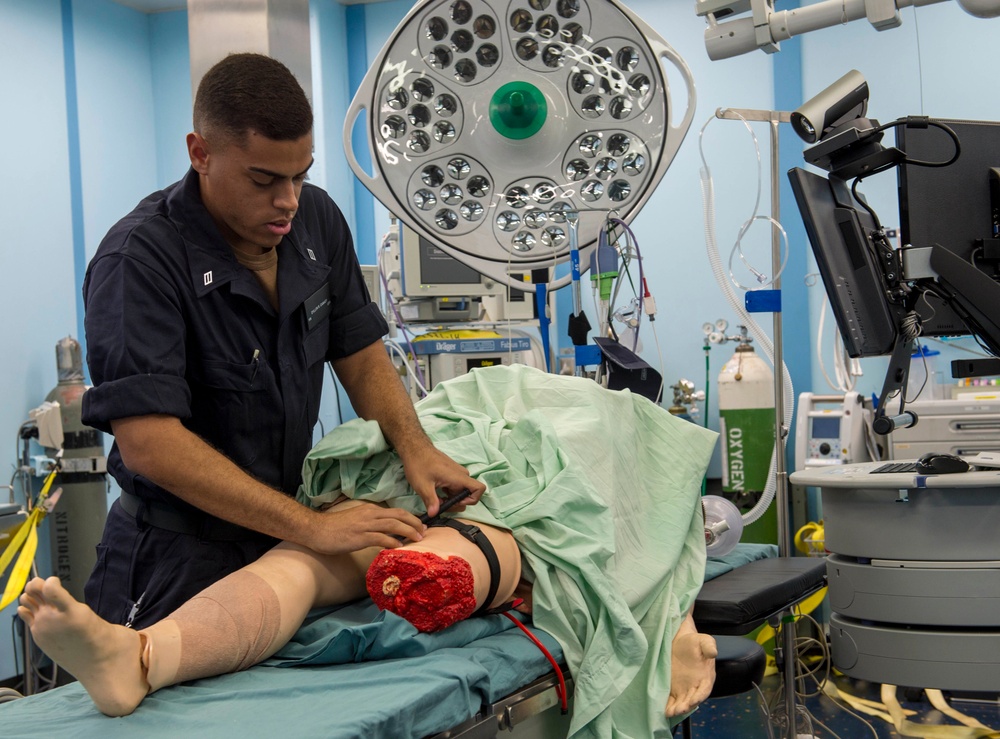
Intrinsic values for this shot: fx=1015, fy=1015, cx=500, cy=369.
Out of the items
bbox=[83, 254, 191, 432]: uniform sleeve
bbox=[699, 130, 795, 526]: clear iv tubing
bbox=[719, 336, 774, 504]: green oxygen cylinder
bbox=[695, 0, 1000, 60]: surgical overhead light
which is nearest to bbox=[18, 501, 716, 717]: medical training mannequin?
bbox=[83, 254, 191, 432]: uniform sleeve

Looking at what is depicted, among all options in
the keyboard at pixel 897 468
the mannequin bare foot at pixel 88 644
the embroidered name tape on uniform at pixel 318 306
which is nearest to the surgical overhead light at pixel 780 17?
the keyboard at pixel 897 468

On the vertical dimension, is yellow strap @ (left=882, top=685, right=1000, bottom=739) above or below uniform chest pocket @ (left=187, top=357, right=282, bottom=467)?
below

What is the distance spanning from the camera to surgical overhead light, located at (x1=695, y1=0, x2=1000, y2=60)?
102 inches

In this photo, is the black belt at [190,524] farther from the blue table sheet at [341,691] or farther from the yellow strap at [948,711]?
the yellow strap at [948,711]

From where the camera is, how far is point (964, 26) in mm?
4488

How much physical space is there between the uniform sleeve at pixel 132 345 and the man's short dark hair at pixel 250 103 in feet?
0.83

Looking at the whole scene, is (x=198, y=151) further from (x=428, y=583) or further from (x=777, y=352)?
(x=777, y=352)

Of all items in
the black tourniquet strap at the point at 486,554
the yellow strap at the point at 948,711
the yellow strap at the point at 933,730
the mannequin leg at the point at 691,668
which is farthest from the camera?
the yellow strap at the point at 948,711

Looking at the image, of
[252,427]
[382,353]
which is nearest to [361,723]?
[252,427]

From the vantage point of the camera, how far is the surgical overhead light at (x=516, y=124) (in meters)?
2.53

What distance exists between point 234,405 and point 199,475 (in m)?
0.19

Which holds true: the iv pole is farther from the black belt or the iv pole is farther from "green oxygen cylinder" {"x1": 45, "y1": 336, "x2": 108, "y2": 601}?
"green oxygen cylinder" {"x1": 45, "y1": 336, "x2": 108, "y2": 601}

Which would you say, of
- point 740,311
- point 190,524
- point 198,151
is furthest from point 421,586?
point 740,311

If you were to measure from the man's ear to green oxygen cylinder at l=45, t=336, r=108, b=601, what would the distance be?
285 centimetres
